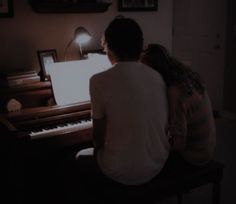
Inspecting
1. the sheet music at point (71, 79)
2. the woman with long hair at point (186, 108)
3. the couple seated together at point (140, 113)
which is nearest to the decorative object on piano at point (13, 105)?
the sheet music at point (71, 79)

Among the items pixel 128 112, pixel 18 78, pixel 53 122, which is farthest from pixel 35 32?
pixel 128 112

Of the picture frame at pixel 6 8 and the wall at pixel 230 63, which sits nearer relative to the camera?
the picture frame at pixel 6 8

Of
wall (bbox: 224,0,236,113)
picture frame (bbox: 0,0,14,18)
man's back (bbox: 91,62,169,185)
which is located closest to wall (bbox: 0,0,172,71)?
picture frame (bbox: 0,0,14,18)

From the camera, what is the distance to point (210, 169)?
198cm

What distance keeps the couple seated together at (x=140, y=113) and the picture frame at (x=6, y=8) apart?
0.89 m

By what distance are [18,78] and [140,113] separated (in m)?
0.96

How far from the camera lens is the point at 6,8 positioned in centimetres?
237

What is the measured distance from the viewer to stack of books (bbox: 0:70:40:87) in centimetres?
225

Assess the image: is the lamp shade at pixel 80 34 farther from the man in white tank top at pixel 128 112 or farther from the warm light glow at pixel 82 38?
the man in white tank top at pixel 128 112

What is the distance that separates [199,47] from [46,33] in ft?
7.71

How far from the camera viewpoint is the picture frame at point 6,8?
236cm

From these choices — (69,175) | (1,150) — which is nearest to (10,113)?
(1,150)

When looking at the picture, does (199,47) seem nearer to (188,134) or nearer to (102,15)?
(102,15)

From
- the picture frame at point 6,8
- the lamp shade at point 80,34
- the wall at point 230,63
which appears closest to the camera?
the picture frame at point 6,8
